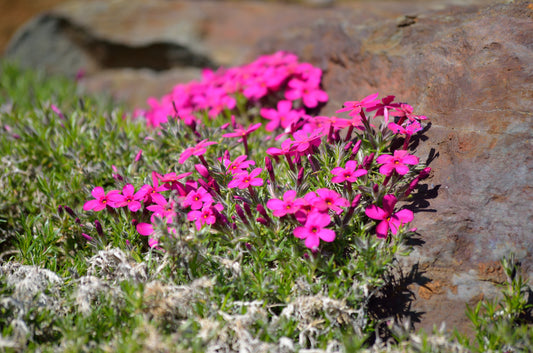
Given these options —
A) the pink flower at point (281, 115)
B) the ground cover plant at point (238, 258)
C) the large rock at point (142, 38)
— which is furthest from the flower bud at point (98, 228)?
the large rock at point (142, 38)

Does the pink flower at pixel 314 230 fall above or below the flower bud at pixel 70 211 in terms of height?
above

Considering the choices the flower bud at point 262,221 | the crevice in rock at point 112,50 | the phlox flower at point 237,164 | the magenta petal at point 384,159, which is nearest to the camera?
the flower bud at point 262,221

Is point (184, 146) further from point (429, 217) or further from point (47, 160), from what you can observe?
A: point (429, 217)

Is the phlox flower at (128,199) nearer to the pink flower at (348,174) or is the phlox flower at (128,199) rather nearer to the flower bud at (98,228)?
the flower bud at (98,228)

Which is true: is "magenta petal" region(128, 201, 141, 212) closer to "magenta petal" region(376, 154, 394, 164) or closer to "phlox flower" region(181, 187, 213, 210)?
"phlox flower" region(181, 187, 213, 210)

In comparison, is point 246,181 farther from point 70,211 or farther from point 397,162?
point 70,211

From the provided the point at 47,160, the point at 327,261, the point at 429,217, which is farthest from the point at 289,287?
the point at 47,160
